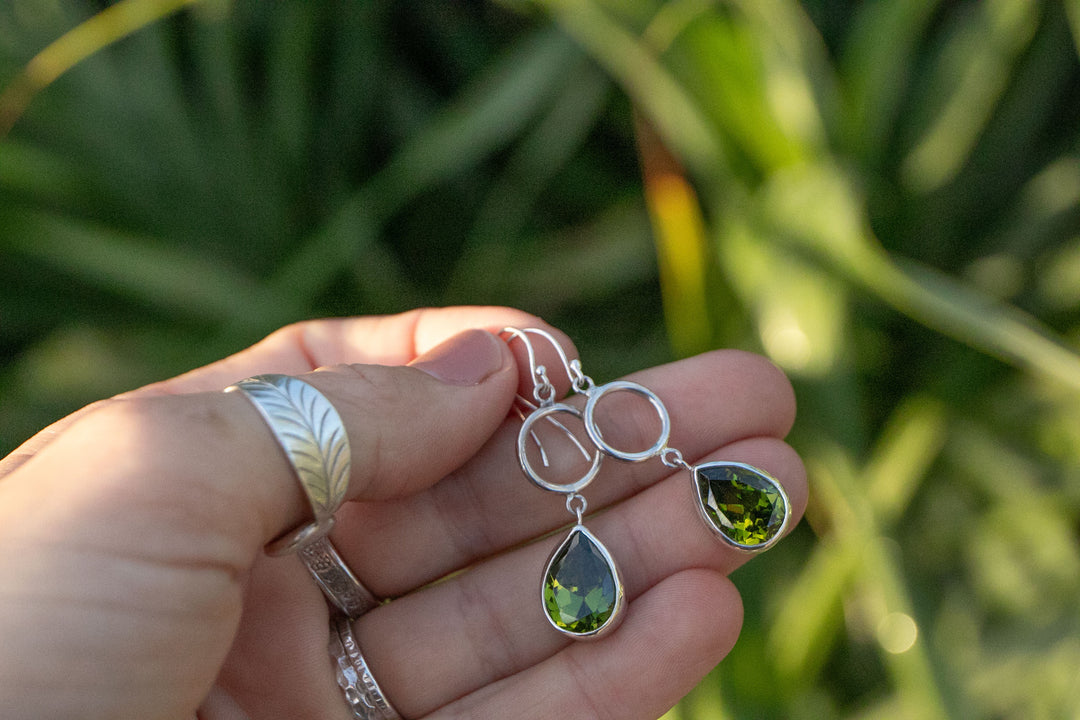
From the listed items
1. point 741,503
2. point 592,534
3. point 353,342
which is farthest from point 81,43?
point 741,503

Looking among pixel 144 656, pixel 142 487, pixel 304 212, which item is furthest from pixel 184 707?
pixel 304 212

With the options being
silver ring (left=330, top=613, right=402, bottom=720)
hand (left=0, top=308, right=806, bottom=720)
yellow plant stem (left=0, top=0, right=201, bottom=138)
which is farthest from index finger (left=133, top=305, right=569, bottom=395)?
yellow plant stem (left=0, top=0, right=201, bottom=138)

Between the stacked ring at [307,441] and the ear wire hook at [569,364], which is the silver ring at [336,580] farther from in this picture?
the ear wire hook at [569,364]

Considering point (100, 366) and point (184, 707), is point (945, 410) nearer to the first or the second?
point (184, 707)

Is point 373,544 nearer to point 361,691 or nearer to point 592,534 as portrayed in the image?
point 361,691

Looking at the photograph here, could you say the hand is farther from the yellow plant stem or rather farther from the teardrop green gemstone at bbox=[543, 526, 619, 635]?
the yellow plant stem

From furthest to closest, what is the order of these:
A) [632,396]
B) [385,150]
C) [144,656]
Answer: [385,150], [632,396], [144,656]
